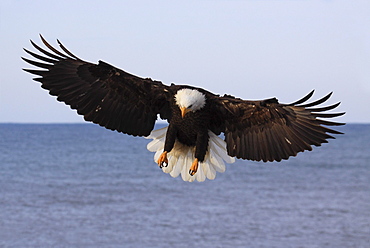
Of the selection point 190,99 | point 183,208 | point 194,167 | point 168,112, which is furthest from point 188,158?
point 183,208

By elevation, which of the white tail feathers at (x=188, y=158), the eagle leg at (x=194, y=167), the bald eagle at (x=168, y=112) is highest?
the bald eagle at (x=168, y=112)

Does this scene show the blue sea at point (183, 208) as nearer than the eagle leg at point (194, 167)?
No

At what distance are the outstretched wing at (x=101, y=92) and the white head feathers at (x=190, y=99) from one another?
469 mm

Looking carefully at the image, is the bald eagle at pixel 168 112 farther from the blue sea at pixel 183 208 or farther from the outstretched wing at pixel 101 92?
the blue sea at pixel 183 208

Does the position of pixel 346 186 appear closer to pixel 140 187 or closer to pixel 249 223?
pixel 140 187

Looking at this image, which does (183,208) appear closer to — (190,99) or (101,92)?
(101,92)

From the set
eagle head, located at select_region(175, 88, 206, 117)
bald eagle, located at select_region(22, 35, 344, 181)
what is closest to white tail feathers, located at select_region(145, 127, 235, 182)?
bald eagle, located at select_region(22, 35, 344, 181)

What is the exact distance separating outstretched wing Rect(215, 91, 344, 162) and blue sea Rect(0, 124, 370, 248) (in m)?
11.8

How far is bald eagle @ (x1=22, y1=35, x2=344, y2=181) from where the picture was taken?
580 cm

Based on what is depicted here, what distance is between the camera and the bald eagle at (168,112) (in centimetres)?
580

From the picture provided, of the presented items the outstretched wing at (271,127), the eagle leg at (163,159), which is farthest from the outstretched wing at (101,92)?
the outstretched wing at (271,127)

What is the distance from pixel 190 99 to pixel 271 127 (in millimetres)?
905

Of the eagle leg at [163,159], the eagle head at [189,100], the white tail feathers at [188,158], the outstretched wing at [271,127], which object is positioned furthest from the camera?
the white tail feathers at [188,158]

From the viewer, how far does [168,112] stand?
595 centimetres
